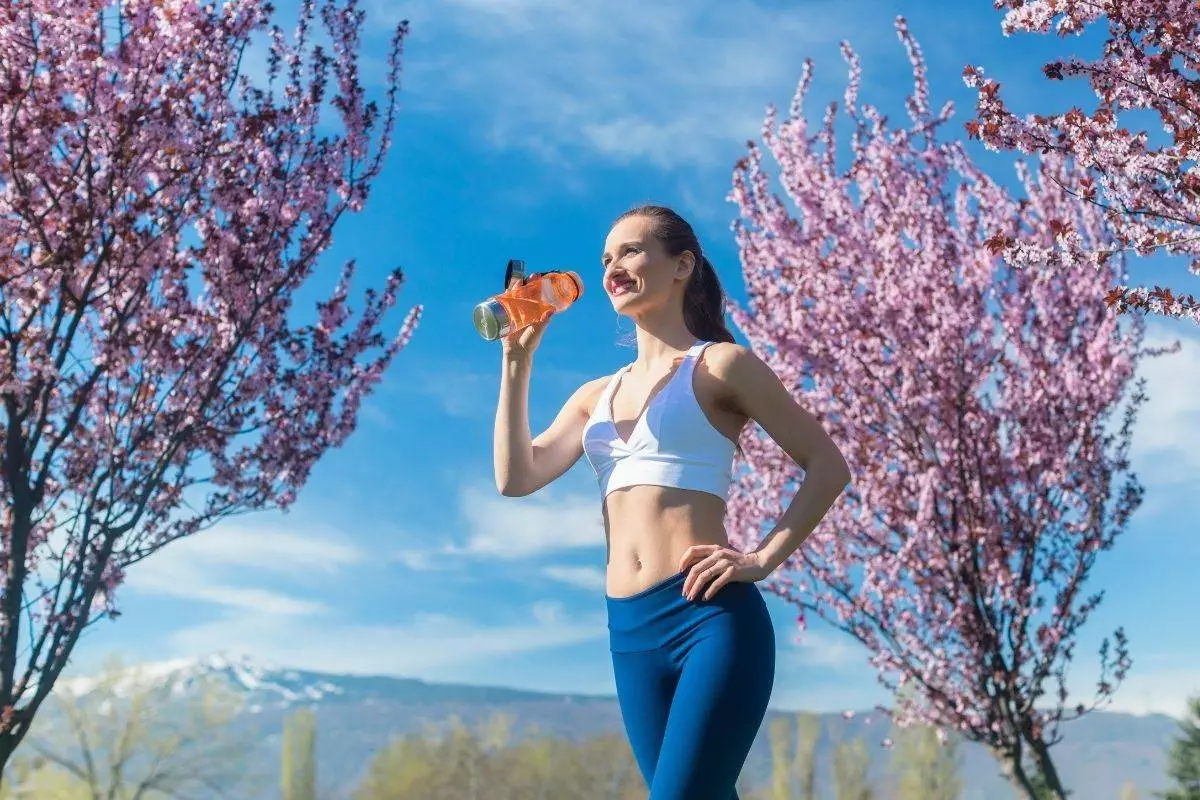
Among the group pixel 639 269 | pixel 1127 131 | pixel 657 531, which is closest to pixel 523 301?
pixel 639 269

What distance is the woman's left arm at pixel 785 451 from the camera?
2320 mm

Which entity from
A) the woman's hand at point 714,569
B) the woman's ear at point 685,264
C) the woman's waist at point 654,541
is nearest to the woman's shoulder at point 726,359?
the woman's ear at point 685,264

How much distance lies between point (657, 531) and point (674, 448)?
0.65 ft

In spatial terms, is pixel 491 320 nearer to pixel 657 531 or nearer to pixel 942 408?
pixel 657 531

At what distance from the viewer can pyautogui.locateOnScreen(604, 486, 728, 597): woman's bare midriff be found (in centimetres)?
244

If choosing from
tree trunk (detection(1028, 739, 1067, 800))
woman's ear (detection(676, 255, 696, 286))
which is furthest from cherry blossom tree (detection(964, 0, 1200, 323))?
tree trunk (detection(1028, 739, 1067, 800))

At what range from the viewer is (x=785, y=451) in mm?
2504

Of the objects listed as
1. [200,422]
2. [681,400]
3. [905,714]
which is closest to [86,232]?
[200,422]

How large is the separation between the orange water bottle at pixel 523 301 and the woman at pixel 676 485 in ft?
0.17

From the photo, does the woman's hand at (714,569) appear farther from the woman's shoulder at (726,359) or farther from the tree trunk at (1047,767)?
the tree trunk at (1047,767)

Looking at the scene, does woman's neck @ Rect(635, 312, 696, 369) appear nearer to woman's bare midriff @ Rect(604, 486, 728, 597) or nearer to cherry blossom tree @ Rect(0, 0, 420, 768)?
woman's bare midriff @ Rect(604, 486, 728, 597)

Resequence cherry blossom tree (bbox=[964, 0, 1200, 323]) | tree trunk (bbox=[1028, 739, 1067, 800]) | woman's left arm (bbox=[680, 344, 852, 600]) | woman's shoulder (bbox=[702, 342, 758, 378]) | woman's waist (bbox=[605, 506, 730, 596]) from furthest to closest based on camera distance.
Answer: tree trunk (bbox=[1028, 739, 1067, 800])
cherry blossom tree (bbox=[964, 0, 1200, 323])
woman's shoulder (bbox=[702, 342, 758, 378])
woman's waist (bbox=[605, 506, 730, 596])
woman's left arm (bbox=[680, 344, 852, 600])

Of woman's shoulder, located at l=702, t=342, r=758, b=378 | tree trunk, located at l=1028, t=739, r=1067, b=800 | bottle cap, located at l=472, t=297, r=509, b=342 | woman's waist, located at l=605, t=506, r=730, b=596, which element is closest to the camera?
woman's waist, located at l=605, t=506, r=730, b=596

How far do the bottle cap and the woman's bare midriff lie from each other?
1.72 ft
